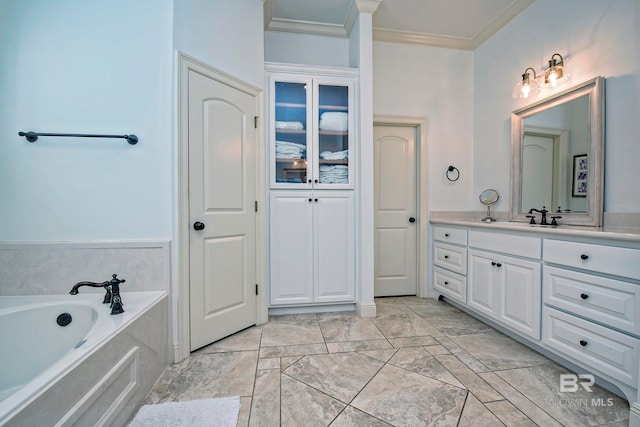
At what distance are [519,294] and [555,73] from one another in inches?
67.0

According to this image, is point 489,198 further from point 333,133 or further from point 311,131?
point 311,131

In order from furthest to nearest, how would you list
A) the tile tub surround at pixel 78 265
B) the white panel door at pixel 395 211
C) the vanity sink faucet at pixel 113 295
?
the white panel door at pixel 395 211 < the tile tub surround at pixel 78 265 < the vanity sink faucet at pixel 113 295

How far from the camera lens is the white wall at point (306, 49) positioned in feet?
8.95

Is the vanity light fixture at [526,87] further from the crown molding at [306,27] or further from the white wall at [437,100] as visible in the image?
the crown molding at [306,27]

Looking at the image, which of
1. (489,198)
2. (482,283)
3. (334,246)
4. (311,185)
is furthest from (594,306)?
(311,185)

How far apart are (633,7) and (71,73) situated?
3546 millimetres

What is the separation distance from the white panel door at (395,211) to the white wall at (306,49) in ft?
2.90

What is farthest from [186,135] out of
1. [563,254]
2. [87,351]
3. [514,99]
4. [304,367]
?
[514,99]

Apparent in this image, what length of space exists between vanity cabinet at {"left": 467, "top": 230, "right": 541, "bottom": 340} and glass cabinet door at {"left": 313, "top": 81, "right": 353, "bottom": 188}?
127 centimetres

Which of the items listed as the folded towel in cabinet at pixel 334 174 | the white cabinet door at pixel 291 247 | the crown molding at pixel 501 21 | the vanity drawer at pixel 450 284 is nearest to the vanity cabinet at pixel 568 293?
the vanity drawer at pixel 450 284

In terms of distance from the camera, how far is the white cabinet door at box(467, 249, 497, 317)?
211cm

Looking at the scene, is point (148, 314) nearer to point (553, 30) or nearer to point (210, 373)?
point (210, 373)

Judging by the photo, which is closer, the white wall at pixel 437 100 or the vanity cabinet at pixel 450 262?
the vanity cabinet at pixel 450 262

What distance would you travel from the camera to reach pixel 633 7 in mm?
1689
